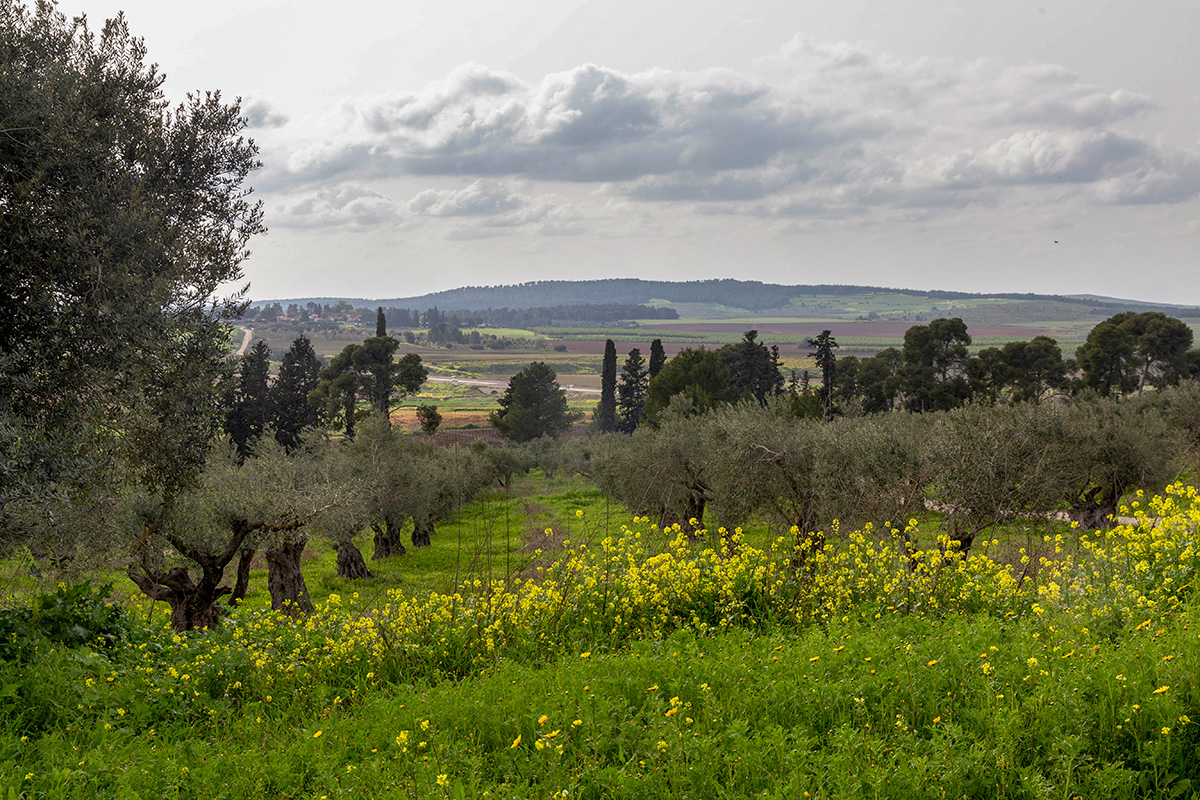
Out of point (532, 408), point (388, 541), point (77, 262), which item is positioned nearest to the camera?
point (77, 262)

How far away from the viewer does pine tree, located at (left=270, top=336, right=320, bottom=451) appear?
56656mm

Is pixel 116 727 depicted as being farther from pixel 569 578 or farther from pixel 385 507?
pixel 385 507

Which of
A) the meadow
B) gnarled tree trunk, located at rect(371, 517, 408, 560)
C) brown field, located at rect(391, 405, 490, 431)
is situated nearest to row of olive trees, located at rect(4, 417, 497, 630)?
the meadow

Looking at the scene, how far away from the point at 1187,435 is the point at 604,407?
207 ft

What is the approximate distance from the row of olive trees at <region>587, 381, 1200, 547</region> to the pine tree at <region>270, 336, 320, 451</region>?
34.6 metres

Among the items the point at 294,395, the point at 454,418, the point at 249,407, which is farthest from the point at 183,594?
the point at 454,418

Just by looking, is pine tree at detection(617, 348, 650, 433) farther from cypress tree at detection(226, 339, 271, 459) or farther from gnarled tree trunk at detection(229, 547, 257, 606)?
gnarled tree trunk at detection(229, 547, 257, 606)

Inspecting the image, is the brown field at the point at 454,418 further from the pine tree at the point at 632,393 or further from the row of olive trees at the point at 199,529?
the row of olive trees at the point at 199,529

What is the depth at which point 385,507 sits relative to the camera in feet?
115

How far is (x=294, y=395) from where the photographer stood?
58.5m

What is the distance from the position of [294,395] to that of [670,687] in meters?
58.5

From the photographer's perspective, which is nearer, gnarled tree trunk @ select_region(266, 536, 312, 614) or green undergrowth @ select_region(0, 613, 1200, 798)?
green undergrowth @ select_region(0, 613, 1200, 798)

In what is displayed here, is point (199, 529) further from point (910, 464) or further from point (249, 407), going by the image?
point (249, 407)

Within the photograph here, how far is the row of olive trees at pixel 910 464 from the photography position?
787 inches
